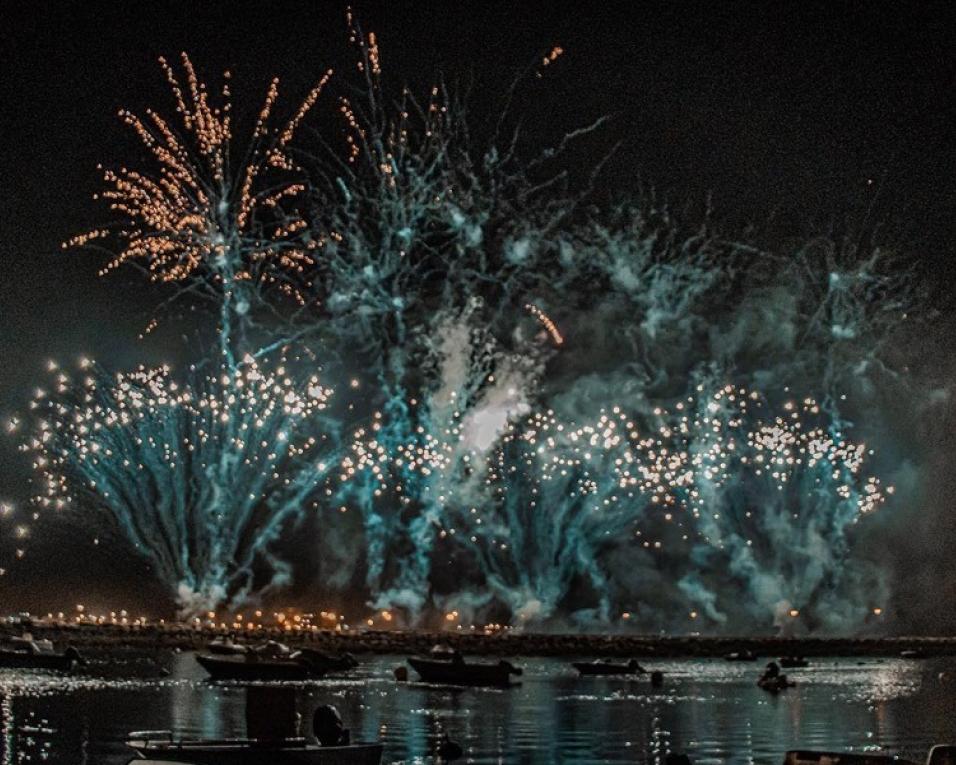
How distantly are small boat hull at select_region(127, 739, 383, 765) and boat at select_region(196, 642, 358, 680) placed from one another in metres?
37.6

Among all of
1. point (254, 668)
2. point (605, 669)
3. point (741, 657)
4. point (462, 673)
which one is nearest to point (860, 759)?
point (462, 673)

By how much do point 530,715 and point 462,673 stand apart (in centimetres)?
1532

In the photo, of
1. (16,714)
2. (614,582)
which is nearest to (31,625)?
(614,582)

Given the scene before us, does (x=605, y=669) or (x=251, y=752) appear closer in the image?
(x=251, y=752)

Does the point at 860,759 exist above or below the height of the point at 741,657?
below

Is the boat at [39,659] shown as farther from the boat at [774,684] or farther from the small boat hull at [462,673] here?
the boat at [774,684]

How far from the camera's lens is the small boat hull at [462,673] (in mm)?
58791

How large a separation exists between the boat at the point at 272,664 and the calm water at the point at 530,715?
4.85ft

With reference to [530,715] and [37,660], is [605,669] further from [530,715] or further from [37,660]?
[530,715]

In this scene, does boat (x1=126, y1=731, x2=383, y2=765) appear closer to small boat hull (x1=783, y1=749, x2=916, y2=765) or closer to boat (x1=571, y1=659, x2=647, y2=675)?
small boat hull (x1=783, y1=749, x2=916, y2=765)

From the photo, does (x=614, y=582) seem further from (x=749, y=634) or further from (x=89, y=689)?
(x=89, y=689)

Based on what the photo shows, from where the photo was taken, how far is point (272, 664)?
62.1m

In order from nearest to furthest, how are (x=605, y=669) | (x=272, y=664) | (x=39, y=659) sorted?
1. (x=272, y=664)
2. (x=39, y=659)
3. (x=605, y=669)

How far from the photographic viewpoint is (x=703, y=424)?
79562 millimetres
